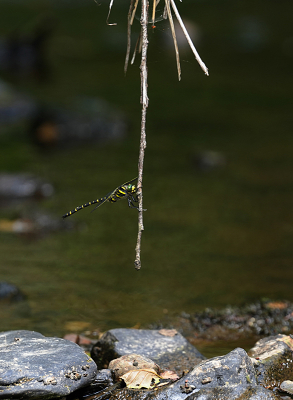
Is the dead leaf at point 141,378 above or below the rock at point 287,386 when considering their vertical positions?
above

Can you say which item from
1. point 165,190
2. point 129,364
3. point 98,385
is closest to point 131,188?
point 129,364

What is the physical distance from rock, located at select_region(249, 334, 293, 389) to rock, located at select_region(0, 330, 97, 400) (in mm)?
1247

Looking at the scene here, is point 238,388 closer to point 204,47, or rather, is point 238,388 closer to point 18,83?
point 18,83

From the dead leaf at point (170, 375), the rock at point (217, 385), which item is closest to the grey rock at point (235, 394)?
the rock at point (217, 385)

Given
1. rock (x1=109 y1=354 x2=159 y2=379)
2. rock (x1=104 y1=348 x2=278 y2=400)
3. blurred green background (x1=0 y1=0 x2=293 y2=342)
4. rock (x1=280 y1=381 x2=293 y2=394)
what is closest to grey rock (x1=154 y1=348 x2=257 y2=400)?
rock (x1=104 y1=348 x2=278 y2=400)

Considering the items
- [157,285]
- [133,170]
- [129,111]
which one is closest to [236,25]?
[129,111]

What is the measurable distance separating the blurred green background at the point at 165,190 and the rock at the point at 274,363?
1783 mm

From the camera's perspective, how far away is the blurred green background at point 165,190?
18.9ft

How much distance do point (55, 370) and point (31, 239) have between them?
14.7 feet

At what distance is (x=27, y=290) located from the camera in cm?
572

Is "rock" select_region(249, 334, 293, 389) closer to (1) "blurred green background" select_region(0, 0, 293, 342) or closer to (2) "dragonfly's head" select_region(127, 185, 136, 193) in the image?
(2) "dragonfly's head" select_region(127, 185, 136, 193)

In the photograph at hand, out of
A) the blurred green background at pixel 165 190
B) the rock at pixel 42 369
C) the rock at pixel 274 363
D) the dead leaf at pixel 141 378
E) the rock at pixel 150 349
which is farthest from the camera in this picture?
the blurred green background at pixel 165 190

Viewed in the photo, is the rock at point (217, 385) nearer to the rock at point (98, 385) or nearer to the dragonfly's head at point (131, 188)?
the rock at point (98, 385)

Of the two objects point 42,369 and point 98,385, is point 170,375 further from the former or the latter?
point 42,369
